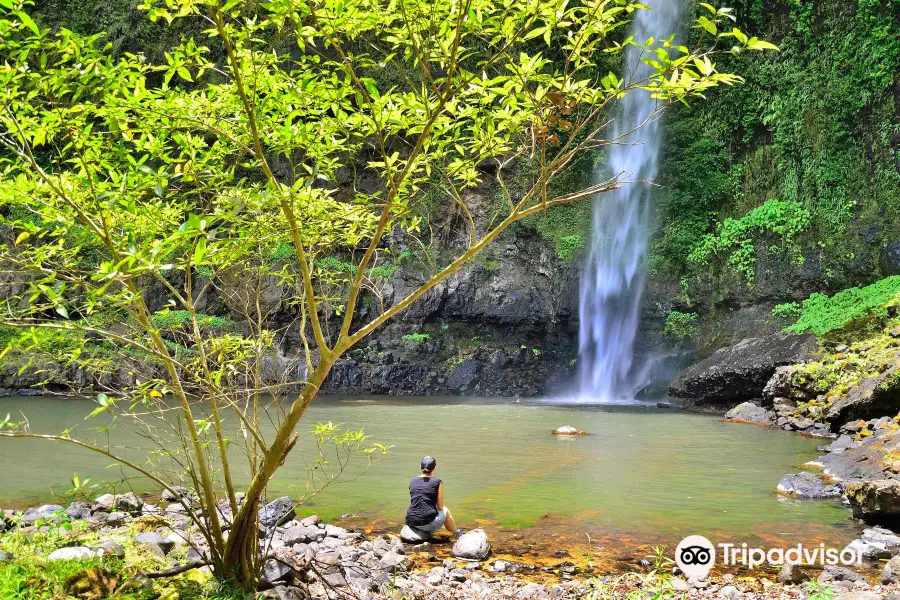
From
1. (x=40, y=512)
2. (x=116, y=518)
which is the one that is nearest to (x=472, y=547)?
(x=116, y=518)

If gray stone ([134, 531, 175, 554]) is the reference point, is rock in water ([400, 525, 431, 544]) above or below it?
below

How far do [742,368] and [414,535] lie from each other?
12.8 meters

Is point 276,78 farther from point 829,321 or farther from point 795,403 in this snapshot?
point 829,321

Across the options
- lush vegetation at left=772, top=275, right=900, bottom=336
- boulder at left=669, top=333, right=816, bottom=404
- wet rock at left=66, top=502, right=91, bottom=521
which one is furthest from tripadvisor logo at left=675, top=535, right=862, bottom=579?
lush vegetation at left=772, top=275, right=900, bottom=336

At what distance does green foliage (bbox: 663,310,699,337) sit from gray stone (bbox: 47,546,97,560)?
19.9 m

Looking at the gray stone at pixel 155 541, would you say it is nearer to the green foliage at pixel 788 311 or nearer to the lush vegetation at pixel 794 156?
the green foliage at pixel 788 311

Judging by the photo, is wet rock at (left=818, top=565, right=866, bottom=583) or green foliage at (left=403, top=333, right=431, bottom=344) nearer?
wet rock at (left=818, top=565, right=866, bottom=583)

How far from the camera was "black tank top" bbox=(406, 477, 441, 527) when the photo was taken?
5793mm

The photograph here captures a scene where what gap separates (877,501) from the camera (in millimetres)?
5832

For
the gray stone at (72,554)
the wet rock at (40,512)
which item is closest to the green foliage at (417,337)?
the wet rock at (40,512)

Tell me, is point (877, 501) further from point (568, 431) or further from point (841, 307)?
point (841, 307)

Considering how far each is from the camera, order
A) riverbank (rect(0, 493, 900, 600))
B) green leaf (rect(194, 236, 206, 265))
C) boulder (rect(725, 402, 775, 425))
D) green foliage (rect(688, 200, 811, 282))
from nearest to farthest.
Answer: green leaf (rect(194, 236, 206, 265))
riverbank (rect(0, 493, 900, 600))
boulder (rect(725, 402, 775, 425))
green foliage (rect(688, 200, 811, 282))

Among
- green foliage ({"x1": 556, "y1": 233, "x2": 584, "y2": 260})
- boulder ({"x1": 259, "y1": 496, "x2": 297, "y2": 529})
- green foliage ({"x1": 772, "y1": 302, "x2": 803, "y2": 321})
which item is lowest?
boulder ({"x1": 259, "y1": 496, "x2": 297, "y2": 529})

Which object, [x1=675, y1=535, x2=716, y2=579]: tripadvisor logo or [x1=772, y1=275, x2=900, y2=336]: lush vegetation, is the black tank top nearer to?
[x1=675, y1=535, x2=716, y2=579]: tripadvisor logo
